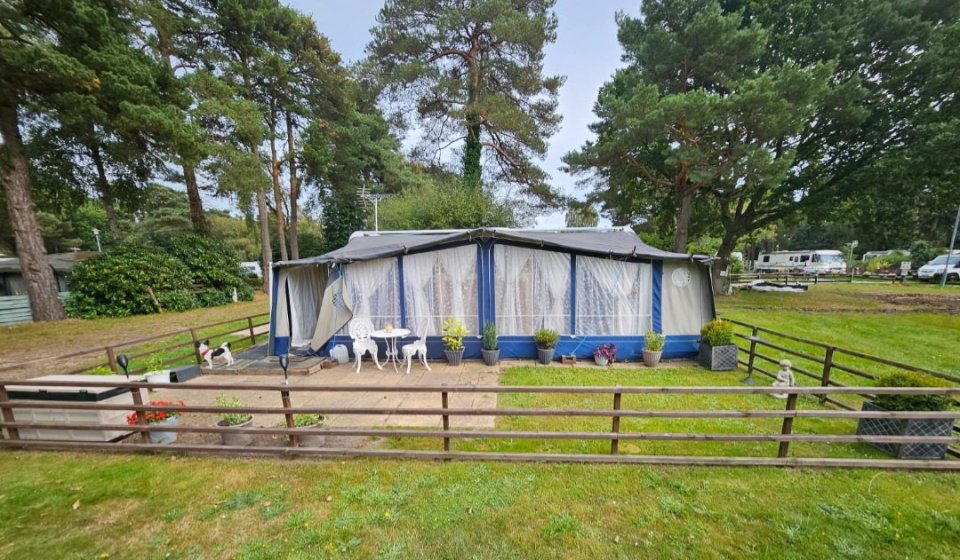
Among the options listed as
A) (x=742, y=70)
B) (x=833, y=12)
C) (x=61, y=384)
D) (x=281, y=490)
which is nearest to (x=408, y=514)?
(x=281, y=490)

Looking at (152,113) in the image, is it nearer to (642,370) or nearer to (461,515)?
(461,515)

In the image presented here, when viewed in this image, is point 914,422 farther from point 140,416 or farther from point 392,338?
point 140,416

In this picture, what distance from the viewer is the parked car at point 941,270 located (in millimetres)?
18812

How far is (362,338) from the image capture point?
6.61 metres

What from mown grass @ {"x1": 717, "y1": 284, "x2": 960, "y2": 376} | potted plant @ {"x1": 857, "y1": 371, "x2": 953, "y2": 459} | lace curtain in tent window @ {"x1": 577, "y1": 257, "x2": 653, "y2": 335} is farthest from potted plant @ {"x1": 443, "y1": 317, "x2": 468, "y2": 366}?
mown grass @ {"x1": 717, "y1": 284, "x2": 960, "y2": 376}

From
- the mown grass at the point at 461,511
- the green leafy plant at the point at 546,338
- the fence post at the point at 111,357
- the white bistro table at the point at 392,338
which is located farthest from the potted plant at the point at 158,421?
the green leafy plant at the point at 546,338

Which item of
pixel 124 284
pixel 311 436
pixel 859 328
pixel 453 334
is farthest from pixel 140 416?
pixel 859 328

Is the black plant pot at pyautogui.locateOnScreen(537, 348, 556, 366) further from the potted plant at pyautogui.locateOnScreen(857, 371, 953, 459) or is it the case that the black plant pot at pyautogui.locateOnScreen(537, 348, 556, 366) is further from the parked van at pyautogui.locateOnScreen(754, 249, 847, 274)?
the parked van at pyautogui.locateOnScreen(754, 249, 847, 274)

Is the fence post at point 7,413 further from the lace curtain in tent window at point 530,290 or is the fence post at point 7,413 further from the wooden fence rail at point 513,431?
the lace curtain in tent window at point 530,290

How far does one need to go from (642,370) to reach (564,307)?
1941mm

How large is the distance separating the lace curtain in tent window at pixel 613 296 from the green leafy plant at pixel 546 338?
0.66m

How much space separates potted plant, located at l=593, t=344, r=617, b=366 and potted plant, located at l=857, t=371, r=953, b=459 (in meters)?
3.47

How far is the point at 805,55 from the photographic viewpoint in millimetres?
12406

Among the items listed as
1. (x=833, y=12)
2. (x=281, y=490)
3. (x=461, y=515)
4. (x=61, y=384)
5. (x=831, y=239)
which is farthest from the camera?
(x=831, y=239)
